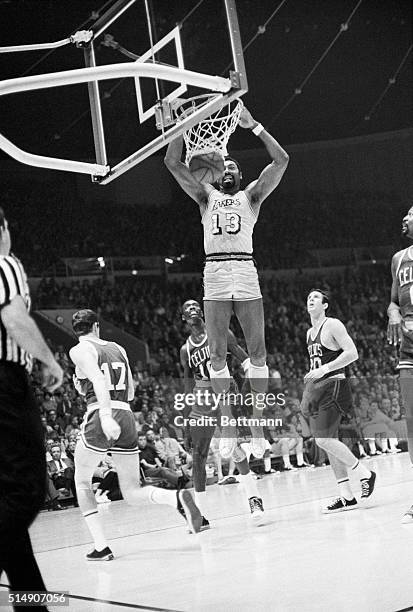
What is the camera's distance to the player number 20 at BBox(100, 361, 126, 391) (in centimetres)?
648

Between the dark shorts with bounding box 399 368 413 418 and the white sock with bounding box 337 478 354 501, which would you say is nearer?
the dark shorts with bounding box 399 368 413 418

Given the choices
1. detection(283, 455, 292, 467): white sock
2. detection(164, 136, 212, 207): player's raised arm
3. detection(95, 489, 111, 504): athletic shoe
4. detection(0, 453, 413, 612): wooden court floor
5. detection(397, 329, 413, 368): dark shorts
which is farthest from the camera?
detection(283, 455, 292, 467): white sock

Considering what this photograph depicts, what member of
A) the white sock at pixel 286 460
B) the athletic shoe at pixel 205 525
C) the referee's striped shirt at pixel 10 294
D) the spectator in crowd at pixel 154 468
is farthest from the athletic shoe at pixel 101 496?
the referee's striped shirt at pixel 10 294

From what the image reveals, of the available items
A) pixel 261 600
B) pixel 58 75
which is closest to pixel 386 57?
pixel 58 75

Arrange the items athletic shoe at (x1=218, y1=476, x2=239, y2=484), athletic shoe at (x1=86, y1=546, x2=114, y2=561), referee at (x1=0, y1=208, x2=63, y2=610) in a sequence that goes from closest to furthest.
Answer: referee at (x1=0, y1=208, x2=63, y2=610) < athletic shoe at (x1=86, y1=546, x2=114, y2=561) < athletic shoe at (x1=218, y1=476, x2=239, y2=484)

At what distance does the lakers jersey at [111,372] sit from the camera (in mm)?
6480

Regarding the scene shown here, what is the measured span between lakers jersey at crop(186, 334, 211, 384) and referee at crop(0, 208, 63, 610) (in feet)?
15.1

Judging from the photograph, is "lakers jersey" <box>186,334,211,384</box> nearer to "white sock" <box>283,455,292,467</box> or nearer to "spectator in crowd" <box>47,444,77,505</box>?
"spectator in crowd" <box>47,444,77,505</box>

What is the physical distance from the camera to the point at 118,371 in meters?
6.62

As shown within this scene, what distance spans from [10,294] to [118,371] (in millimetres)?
2943

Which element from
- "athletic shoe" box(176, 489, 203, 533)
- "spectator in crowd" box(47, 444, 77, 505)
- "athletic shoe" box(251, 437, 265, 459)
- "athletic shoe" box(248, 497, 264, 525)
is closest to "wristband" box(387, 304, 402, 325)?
"athletic shoe" box(251, 437, 265, 459)

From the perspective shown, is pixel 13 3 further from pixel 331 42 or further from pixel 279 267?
pixel 279 267

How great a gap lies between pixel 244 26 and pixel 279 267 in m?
6.86

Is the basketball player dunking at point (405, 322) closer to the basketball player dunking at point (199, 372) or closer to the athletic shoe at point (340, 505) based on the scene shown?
the athletic shoe at point (340, 505)
